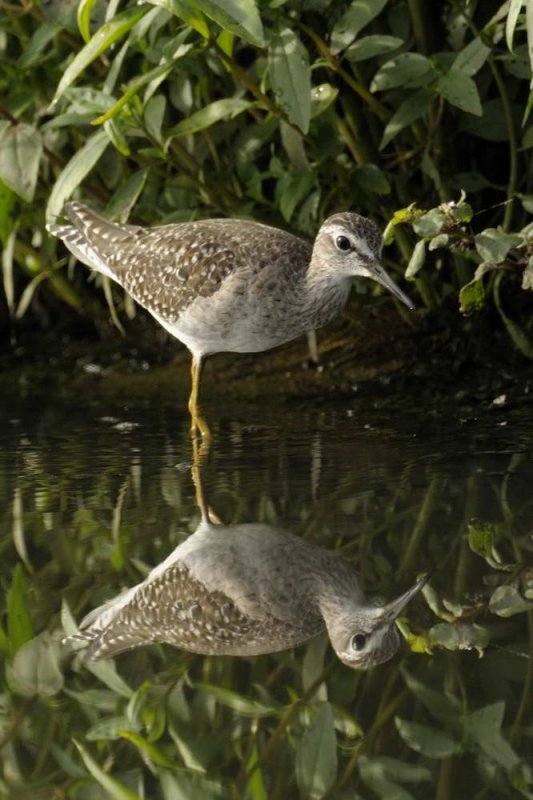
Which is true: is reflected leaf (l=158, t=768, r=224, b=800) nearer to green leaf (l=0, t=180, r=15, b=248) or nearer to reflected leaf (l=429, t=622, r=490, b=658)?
reflected leaf (l=429, t=622, r=490, b=658)

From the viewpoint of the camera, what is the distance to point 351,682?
3514 millimetres

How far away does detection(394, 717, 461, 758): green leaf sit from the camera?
10.3 ft

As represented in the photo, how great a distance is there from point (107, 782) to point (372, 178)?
410 cm

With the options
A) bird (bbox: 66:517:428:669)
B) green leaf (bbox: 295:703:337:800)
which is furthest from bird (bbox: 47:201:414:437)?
green leaf (bbox: 295:703:337:800)

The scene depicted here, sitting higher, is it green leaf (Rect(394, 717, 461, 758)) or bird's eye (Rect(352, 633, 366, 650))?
bird's eye (Rect(352, 633, 366, 650))

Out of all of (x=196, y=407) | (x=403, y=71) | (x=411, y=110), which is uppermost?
(x=403, y=71)

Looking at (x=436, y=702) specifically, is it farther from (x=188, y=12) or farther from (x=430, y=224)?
(x=188, y=12)

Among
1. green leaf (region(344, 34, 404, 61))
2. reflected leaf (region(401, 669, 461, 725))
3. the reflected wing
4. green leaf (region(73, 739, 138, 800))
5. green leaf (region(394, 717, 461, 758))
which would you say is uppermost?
green leaf (region(344, 34, 404, 61))

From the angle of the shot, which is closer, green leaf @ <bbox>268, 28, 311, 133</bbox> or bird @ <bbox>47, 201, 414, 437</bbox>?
green leaf @ <bbox>268, 28, 311, 133</bbox>

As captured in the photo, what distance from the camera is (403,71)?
20.4 ft

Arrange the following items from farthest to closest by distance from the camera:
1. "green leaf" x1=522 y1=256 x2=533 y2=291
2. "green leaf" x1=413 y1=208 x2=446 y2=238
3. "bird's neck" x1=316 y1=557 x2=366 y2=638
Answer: "green leaf" x1=522 y1=256 x2=533 y2=291 → "green leaf" x1=413 y1=208 x2=446 y2=238 → "bird's neck" x1=316 y1=557 x2=366 y2=638

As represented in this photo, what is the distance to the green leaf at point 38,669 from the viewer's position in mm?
3646

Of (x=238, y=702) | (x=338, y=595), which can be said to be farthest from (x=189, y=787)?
(x=338, y=595)

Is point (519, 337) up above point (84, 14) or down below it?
below
